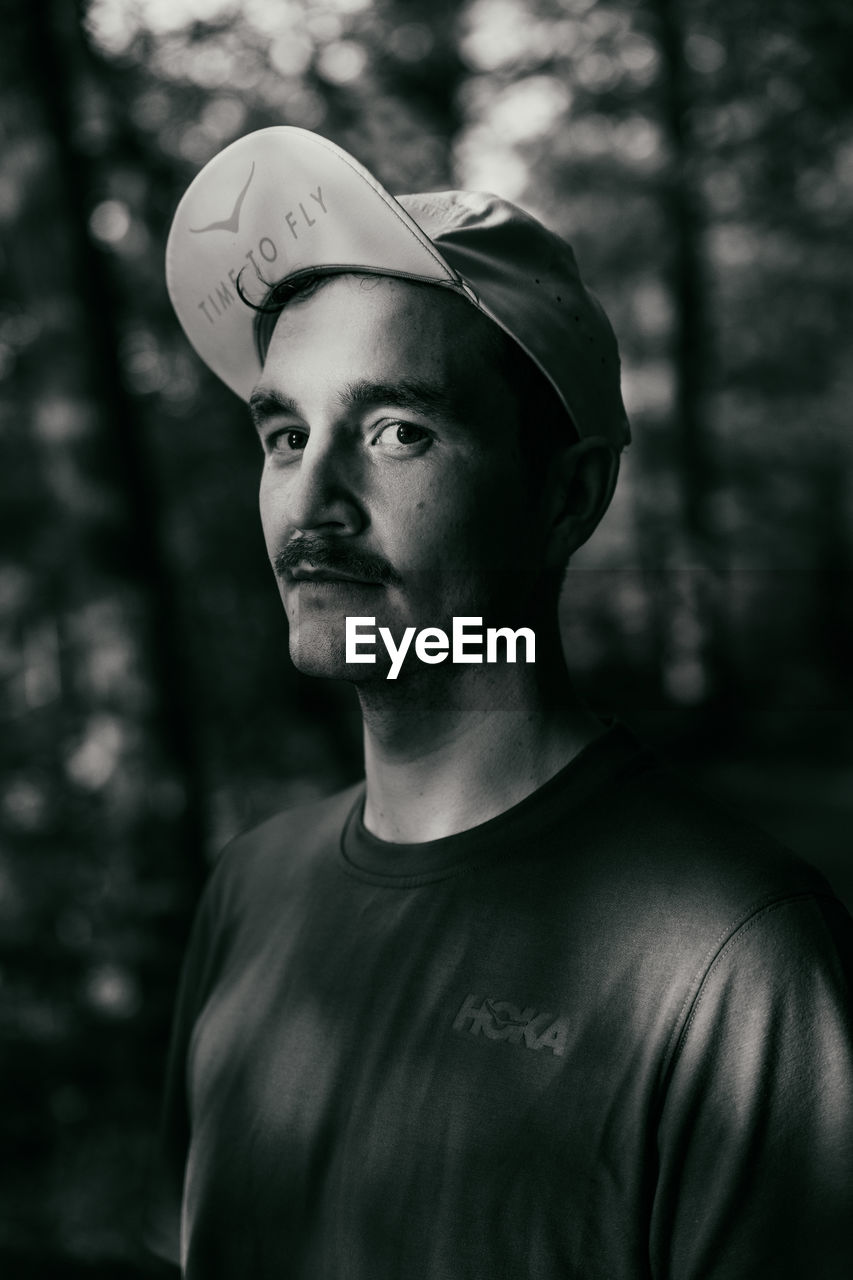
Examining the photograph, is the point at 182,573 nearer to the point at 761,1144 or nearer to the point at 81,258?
the point at 81,258

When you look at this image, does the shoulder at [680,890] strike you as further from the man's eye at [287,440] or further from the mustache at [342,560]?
the man's eye at [287,440]

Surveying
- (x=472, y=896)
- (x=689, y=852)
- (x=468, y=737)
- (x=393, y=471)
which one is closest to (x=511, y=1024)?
(x=472, y=896)

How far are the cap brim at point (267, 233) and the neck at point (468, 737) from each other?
58cm

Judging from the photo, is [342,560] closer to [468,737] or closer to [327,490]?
[327,490]

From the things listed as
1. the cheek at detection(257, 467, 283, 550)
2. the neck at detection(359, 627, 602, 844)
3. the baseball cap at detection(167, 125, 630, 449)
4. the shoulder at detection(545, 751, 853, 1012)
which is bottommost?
the shoulder at detection(545, 751, 853, 1012)

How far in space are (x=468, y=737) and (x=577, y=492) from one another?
0.43 meters

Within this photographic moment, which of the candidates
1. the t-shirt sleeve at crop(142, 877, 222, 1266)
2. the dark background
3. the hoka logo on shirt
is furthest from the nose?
the dark background

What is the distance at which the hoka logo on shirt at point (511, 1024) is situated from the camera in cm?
145

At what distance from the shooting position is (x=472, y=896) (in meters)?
1.63

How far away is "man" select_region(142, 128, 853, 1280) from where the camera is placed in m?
1.34

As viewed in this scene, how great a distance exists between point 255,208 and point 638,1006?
4.27ft

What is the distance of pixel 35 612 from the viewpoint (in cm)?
507

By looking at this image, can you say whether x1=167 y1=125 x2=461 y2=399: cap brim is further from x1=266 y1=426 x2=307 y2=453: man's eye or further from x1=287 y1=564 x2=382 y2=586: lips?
x1=287 y1=564 x2=382 y2=586: lips

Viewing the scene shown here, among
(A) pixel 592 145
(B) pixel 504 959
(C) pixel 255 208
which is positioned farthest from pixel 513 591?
(A) pixel 592 145
